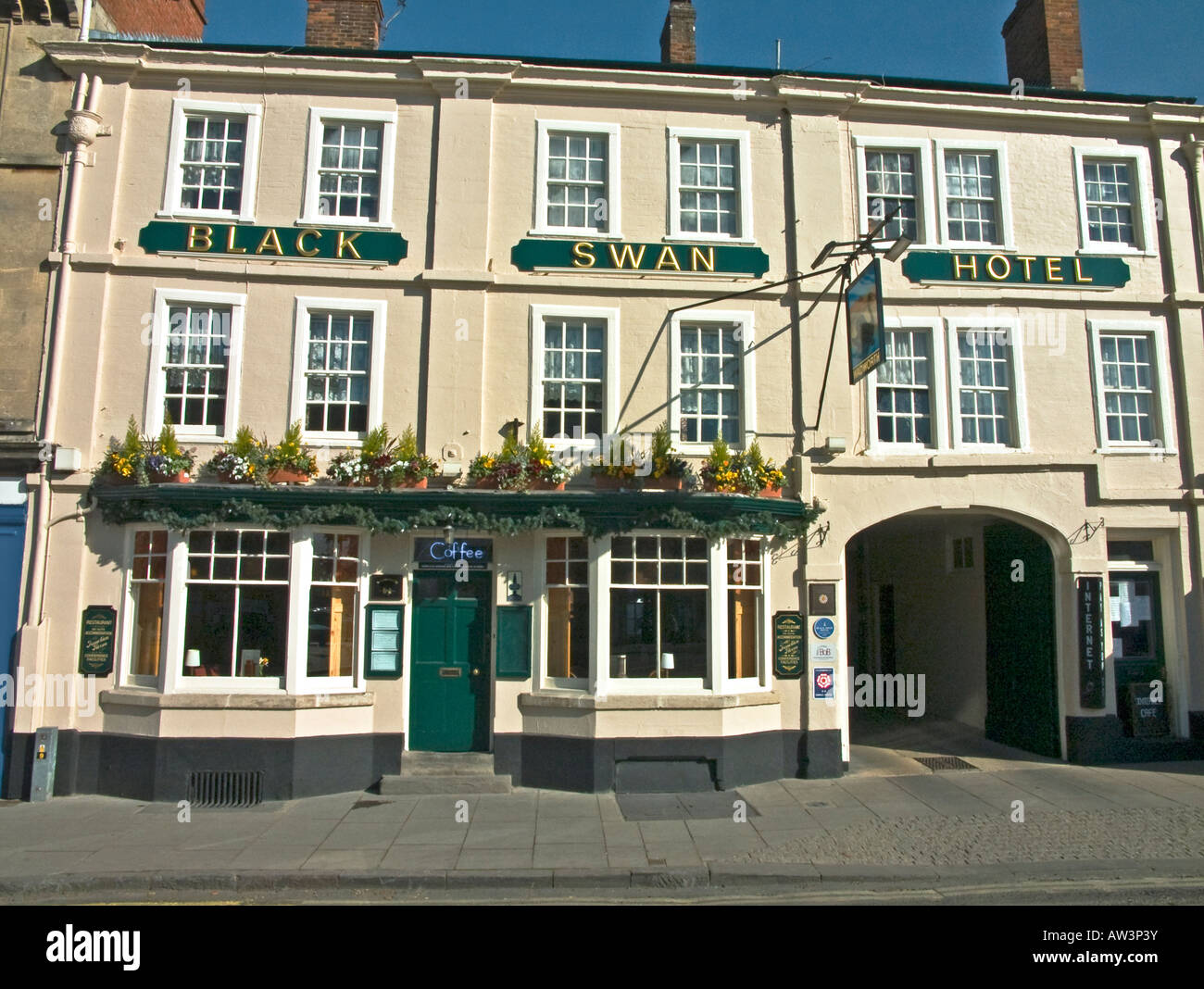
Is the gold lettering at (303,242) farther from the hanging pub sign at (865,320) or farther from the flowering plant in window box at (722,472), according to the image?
the hanging pub sign at (865,320)

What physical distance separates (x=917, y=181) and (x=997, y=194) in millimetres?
1245

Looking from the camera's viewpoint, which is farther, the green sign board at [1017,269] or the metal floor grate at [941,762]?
the green sign board at [1017,269]

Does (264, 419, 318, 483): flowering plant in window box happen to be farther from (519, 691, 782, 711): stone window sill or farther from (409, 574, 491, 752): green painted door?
(519, 691, 782, 711): stone window sill

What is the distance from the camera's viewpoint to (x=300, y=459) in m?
10.7

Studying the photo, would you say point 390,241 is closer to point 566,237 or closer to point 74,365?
point 566,237

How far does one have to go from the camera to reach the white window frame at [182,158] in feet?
38.2

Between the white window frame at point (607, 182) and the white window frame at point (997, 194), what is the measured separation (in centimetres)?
484

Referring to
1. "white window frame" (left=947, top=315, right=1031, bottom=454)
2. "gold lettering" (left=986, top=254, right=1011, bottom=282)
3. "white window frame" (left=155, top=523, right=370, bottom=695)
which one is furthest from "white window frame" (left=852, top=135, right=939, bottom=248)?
"white window frame" (left=155, top=523, right=370, bottom=695)

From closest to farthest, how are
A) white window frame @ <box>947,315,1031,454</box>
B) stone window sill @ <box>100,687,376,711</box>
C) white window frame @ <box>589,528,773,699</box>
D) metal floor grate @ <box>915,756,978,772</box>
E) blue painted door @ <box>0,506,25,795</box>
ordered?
1. stone window sill @ <box>100,687,376,711</box>
2. blue painted door @ <box>0,506,25,795</box>
3. white window frame @ <box>589,528,773,699</box>
4. metal floor grate @ <box>915,756,978,772</box>
5. white window frame @ <box>947,315,1031,454</box>

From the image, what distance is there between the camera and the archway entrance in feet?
41.8

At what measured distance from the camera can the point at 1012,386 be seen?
1231 centimetres

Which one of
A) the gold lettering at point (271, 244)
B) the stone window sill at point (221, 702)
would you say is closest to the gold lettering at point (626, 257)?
the gold lettering at point (271, 244)

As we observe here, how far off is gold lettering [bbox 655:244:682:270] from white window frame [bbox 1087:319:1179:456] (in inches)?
247

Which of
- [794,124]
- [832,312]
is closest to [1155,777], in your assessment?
[832,312]
